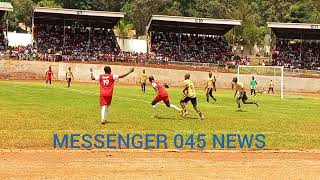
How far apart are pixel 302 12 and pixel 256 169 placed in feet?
317

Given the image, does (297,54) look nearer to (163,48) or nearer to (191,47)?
(191,47)

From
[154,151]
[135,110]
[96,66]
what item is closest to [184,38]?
[96,66]

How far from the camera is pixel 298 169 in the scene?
1166 cm

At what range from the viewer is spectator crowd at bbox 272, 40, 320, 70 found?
66.0 metres

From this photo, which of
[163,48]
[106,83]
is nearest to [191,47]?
[163,48]

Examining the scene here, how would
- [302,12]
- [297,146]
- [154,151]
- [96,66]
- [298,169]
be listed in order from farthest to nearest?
[302,12], [96,66], [297,146], [154,151], [298,169]

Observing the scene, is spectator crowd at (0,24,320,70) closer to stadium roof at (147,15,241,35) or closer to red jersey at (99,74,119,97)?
stadium roof at (147,15,241,35)

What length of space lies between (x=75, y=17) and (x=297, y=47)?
93.7 feet

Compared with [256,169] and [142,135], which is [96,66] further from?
[256,169]

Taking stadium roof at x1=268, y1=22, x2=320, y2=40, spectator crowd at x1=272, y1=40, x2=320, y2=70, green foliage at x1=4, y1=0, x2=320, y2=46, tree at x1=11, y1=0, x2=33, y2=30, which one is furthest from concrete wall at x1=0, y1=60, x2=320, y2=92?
tree at x1=11, y1=0, x2=33, y2=30

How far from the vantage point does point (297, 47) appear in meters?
70.0

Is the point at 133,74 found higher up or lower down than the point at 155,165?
higher up

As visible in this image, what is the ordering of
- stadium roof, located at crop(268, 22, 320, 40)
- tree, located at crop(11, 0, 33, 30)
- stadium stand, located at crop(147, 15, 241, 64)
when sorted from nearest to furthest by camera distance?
stadium roof, located at crop(268, 22, 320, 40) → stadium stand, located at crop(147, 15, 241, 64) → tree, located at crop(11, 0, 33, 30)

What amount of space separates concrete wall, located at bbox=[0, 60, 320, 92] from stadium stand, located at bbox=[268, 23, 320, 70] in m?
6.12
